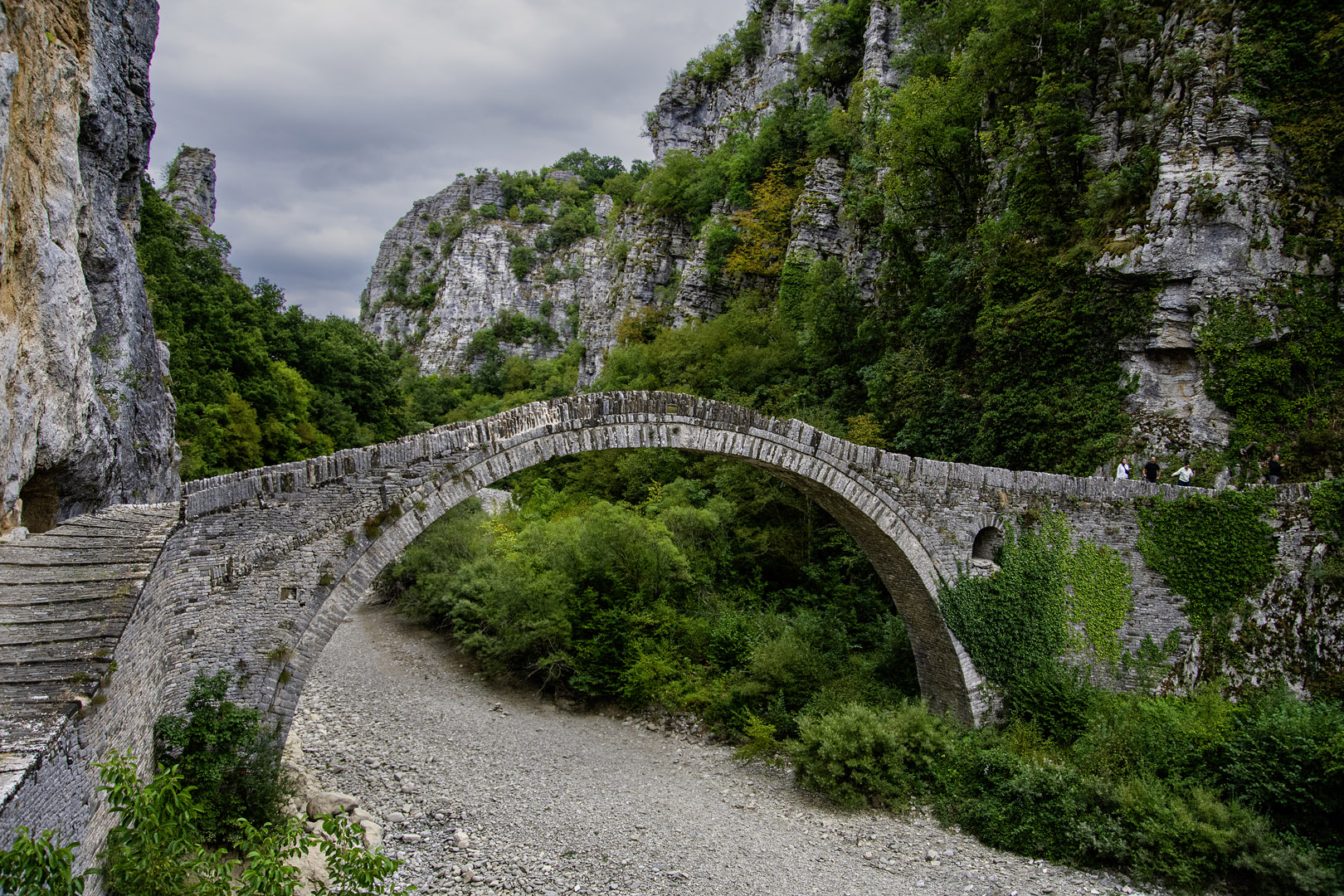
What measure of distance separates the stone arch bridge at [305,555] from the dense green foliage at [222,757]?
19 centimetres

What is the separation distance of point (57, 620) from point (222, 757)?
370 cm

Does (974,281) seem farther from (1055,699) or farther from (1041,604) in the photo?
(1055,699)

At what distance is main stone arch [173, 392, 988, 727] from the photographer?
735cm

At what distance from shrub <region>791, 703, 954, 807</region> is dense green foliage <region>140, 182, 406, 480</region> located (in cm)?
1548

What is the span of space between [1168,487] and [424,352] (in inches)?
2021

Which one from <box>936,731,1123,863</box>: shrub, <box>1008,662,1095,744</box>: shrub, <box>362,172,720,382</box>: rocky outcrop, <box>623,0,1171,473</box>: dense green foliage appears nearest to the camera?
<box>936,731,1123,863</box>: shrub

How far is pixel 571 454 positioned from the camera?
937 centimetres

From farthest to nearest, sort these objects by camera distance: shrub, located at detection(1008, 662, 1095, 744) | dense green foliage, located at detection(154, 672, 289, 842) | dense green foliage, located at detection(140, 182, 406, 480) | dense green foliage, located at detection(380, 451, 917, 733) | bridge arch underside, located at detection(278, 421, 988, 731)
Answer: dense green foliage, located at detection(140, 182, 406, 480) < dense green foliage, located at detection(380, 451, 917, 733) < shrub, located at detection(1008, 662, 1095, 744) < bridge arch underside, located at detection(278, 421, 988, 731) < dense green foliage, located at detection(154, 672, 289, 842)

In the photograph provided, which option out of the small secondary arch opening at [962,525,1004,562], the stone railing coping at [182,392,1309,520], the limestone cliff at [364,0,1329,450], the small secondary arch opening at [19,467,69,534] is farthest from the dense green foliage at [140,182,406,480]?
the small secondary arch opening at [962,525,1004,562]

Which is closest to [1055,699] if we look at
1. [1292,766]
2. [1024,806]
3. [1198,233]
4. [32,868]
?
[1024,806]

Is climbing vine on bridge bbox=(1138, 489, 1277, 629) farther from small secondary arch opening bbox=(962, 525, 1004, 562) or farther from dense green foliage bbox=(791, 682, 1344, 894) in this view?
small secondary arch opening bbox=(962, 525, 1004, 562)

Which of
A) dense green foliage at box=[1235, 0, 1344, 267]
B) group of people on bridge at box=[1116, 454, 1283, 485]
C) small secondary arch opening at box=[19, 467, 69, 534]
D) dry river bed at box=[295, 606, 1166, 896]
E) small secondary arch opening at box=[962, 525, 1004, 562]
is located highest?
dense green foliage at box=[1235, 0, 1344, 267]

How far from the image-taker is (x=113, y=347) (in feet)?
32.8

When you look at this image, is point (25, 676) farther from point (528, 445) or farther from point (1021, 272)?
point (1021, 272)
